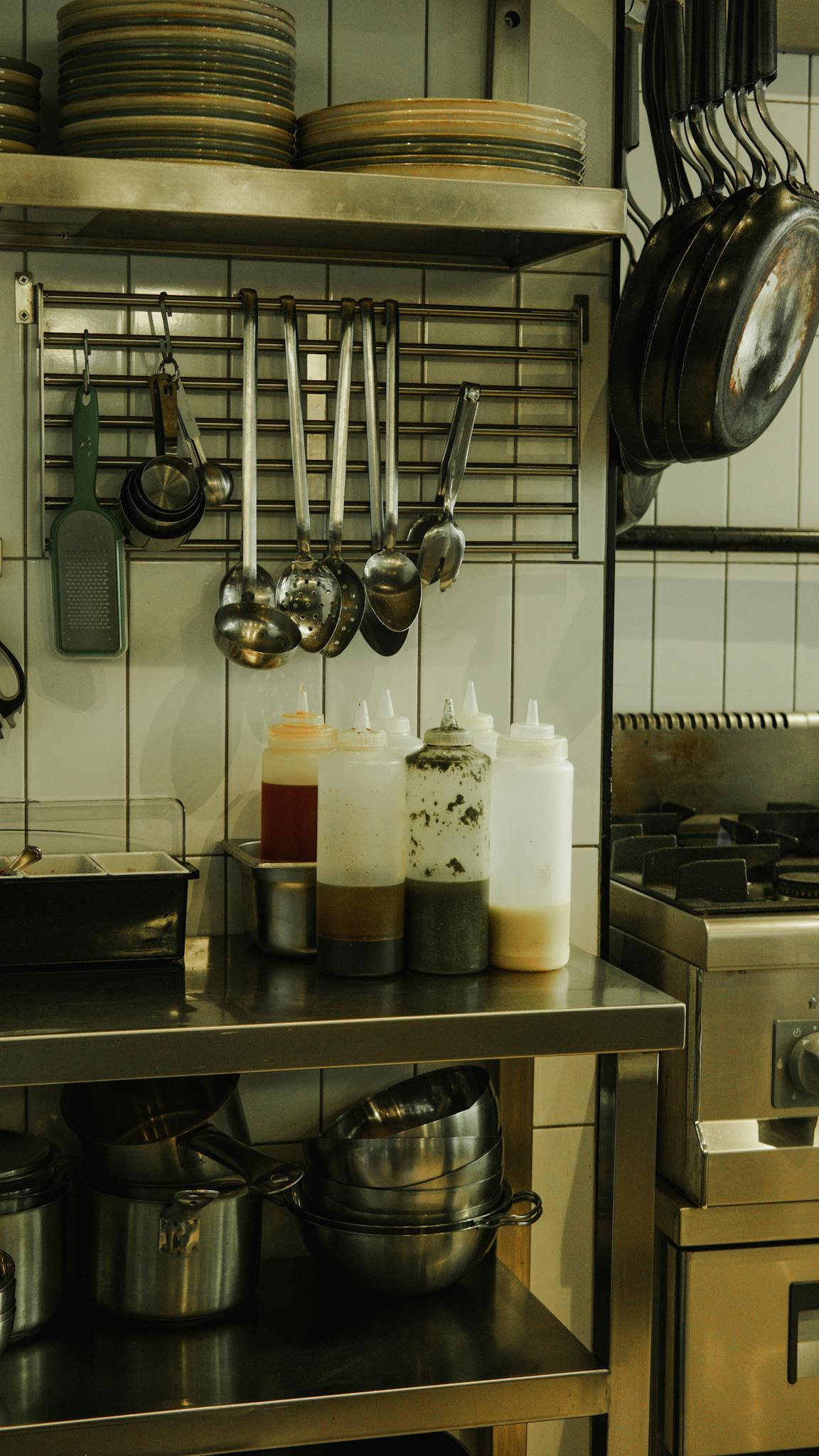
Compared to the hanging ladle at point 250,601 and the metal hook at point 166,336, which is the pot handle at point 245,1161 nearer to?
the hanging ladle at point 250,601

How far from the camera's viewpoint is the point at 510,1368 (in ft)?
4.93

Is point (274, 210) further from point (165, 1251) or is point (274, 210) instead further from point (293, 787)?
point (165, 1251)

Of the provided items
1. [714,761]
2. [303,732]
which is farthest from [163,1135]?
[714,761]

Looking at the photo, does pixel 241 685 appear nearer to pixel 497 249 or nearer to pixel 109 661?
pixel 109 661

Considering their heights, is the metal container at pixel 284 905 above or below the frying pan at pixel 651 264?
below

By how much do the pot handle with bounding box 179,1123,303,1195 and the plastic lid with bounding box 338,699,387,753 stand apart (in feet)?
1.45

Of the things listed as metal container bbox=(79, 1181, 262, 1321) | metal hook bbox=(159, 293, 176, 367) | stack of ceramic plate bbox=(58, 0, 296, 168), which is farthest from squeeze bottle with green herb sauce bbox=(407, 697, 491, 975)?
stack of ceramic plate bbox=(58, 0, 296, 168)

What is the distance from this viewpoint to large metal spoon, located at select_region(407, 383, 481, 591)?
1798mm

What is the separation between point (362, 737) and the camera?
1.57 m

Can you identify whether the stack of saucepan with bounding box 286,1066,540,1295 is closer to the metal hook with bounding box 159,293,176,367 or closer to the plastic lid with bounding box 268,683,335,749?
the plastic lid with bounding box 268,683,335,749

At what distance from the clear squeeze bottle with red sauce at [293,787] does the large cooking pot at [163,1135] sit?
0.91 feet

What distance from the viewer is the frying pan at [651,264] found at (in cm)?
174

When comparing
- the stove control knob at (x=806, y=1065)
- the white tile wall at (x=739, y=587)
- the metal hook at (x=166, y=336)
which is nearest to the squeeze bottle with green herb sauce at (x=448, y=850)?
the stove control knob at (x=806, y=1065)

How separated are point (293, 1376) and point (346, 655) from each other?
864 mm
